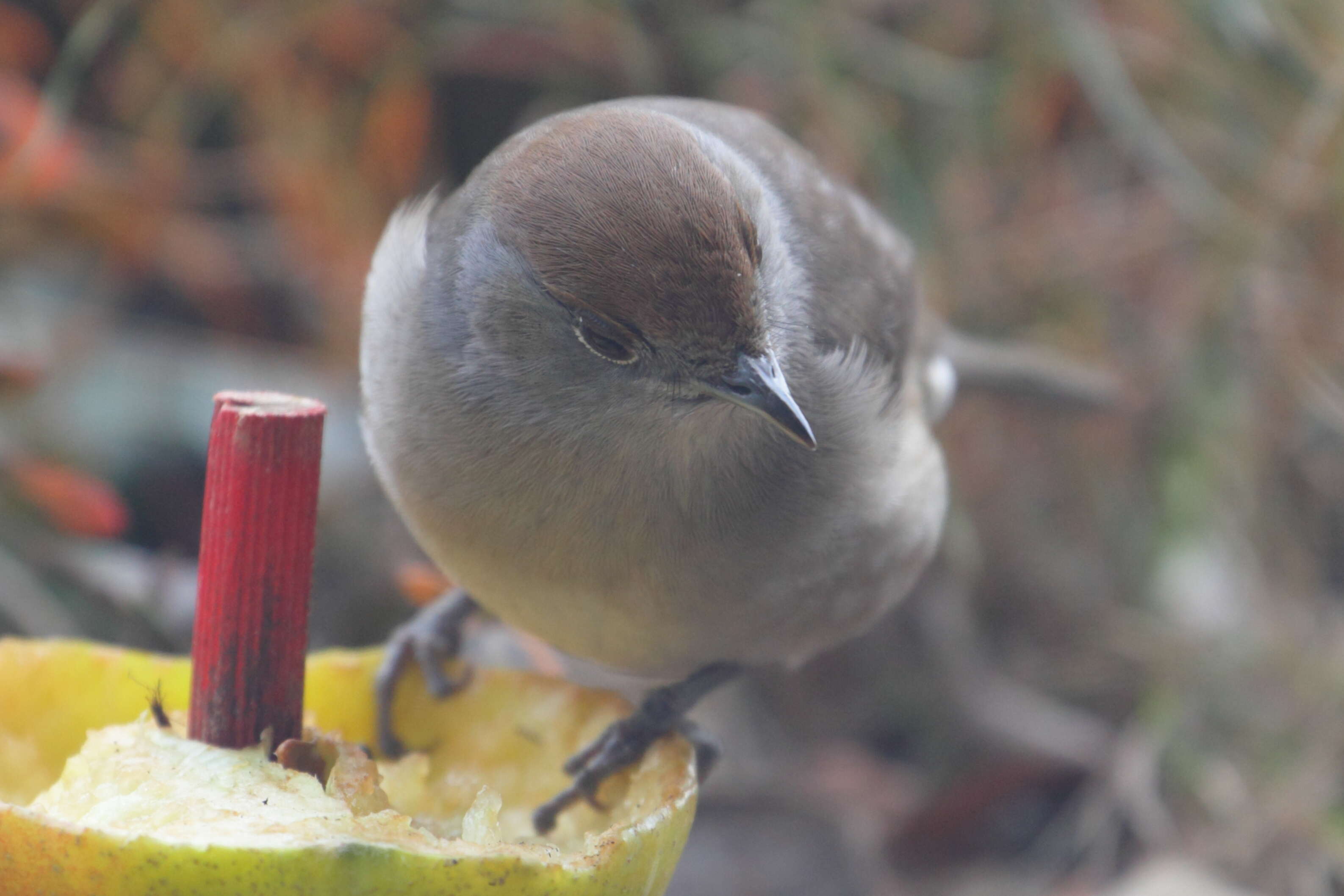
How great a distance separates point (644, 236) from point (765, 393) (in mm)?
252

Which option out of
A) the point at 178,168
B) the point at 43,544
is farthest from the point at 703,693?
the point at 178,168

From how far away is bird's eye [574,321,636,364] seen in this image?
5.80 feet

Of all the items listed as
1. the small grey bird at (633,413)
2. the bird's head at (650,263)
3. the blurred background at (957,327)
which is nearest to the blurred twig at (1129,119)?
the blurred background at (957,327)

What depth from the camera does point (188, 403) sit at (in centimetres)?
383

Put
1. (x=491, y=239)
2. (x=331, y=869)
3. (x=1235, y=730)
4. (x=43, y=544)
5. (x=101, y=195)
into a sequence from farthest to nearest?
1. (x=101, y=195)
2. (x=1235, y=730)
3. (x=43, y=544)
4. (x=491, y=239)
5. (x=331, y=869)

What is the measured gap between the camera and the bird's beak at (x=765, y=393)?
1.71 meters

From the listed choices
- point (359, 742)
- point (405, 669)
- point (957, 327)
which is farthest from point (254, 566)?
point (957, 327)

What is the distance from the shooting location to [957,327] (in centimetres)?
393

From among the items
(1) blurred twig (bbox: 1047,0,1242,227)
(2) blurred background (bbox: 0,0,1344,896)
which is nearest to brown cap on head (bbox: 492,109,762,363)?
(2) blurred background (bbox: 0,0,1344,896)

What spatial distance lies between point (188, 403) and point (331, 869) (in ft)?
9.58

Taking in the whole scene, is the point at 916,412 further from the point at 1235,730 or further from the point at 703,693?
the point at 1235,730

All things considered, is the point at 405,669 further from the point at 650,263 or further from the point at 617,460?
the point at 650,263

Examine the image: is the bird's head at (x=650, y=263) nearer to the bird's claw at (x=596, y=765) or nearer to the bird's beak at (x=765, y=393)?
the bird's beak at (x=765, y=393)

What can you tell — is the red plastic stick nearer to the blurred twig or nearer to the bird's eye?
the bird's eye
